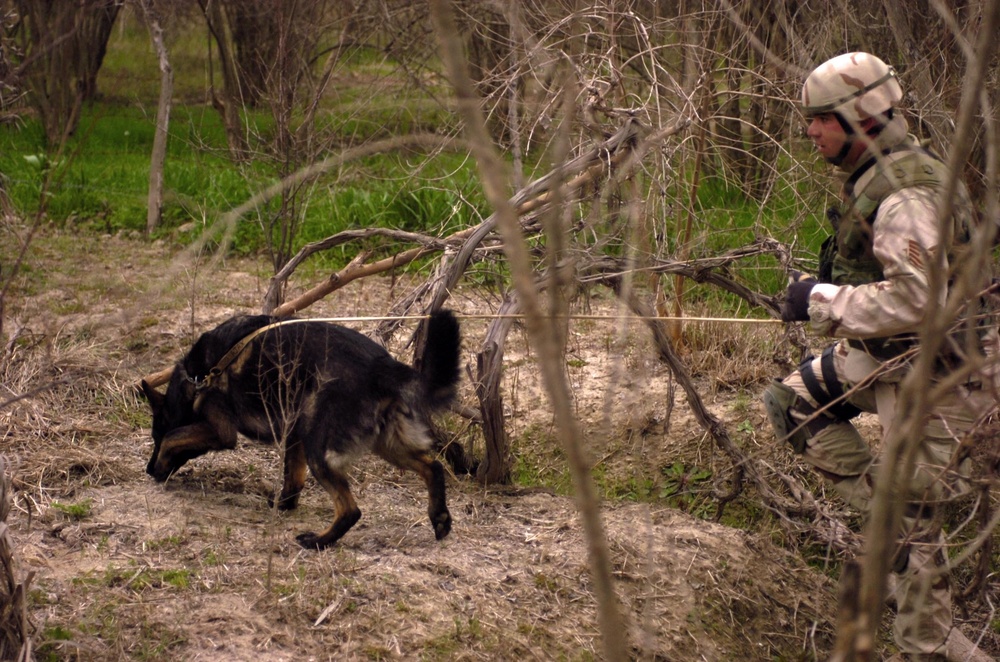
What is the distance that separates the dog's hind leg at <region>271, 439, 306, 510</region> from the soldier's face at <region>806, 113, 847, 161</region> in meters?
2.60

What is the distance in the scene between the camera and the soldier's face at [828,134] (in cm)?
401

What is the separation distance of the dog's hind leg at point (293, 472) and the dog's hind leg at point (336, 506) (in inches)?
15.1

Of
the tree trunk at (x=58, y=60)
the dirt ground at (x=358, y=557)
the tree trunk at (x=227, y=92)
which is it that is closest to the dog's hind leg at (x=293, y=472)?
the dirt ground at (x=358, y=557)

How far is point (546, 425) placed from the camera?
6445mm

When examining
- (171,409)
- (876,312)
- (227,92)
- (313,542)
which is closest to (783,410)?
(876,312)

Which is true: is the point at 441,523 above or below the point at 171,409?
below

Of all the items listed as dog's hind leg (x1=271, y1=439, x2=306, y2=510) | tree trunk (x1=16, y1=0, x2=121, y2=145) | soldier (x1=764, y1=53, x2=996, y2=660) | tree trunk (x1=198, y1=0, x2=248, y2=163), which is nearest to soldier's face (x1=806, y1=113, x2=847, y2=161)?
soldier (x1=764, y1=53, x2=996, y2=660)

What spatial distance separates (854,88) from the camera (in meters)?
3.92

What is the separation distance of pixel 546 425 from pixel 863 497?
235cm

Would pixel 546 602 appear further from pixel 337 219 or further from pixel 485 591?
pixel 337 219

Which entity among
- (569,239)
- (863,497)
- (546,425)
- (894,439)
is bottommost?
(546,425)

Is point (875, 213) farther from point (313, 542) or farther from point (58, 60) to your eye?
point (58, 60)

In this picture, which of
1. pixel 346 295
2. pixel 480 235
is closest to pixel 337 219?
pixel 346 295

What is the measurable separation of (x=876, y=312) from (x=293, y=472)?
2.67 metres
